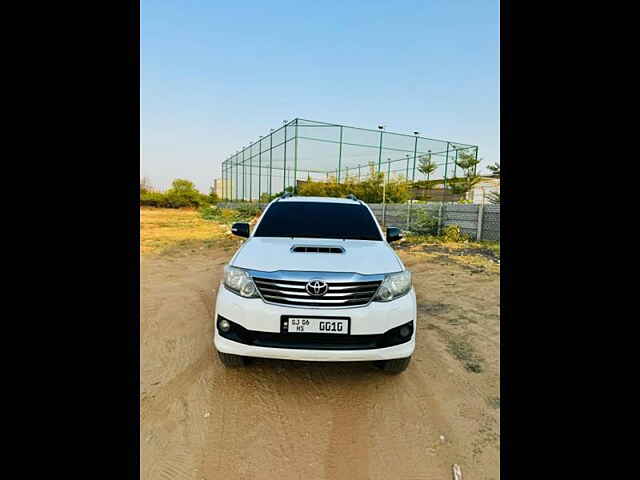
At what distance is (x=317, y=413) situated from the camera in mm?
2268

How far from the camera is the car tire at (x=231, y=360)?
102 inches

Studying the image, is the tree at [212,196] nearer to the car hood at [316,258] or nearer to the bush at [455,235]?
the bush at [455,235]

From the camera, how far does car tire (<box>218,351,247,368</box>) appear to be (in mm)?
2602

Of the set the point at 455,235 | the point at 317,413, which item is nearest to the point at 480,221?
the point at 455,235

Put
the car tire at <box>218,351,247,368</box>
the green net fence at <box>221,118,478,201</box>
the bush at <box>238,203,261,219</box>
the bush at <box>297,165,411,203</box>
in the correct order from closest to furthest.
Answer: the car tire at <box>218,351,247,368</box>, the green net fence at <box>221,118,478,201</box>, the bush at <box>297,165,411,203</box>, the bush at <box>238,203,261,219</box>

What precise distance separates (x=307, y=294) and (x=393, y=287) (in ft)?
2.13

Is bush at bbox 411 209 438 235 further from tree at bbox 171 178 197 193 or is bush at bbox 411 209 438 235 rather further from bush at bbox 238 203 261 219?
tree at bbox 171 178 197 193

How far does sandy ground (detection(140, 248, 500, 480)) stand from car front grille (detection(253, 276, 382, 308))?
0.71m

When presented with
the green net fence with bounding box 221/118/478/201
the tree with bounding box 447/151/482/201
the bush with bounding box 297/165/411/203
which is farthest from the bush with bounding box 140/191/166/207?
the tree with bounding box 447/151/482/201

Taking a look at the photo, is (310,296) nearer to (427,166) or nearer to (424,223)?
(424,223)
